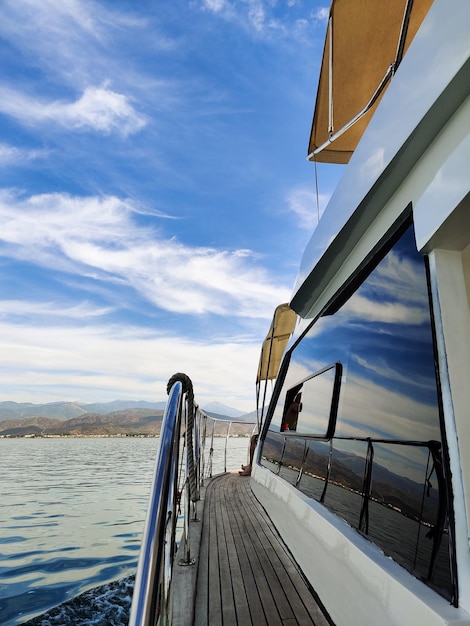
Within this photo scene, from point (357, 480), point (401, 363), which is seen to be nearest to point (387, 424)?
point (401, 363)

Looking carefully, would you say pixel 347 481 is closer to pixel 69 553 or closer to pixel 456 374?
pixel 456 374

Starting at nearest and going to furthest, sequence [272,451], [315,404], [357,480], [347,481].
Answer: [357,480]
[347,481]
[315,404]
[272,451]

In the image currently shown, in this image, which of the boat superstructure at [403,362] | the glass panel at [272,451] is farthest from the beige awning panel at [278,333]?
the boat superstructure at [403,362]

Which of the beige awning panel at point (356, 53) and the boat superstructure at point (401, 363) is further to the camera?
the beige awning panel at point (356, 53)

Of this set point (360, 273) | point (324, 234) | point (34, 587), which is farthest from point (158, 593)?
point (34, 587)

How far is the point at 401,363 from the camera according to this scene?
1417 mm

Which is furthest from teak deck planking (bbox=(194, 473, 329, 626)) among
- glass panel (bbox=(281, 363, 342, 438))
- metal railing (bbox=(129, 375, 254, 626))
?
metal railing (bbox=(129, 375, 254, 626))

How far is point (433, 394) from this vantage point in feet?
3.88

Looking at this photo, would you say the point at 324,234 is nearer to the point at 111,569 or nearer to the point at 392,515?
the point at 392,515

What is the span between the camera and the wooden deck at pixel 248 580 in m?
1.83

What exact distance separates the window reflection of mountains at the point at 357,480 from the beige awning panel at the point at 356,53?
2.17 m

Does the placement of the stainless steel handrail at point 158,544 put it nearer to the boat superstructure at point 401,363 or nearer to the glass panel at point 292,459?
the boat superstructure at point 401,363

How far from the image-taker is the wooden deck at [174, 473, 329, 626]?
1.83 meters

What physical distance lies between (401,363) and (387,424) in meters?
0.23
